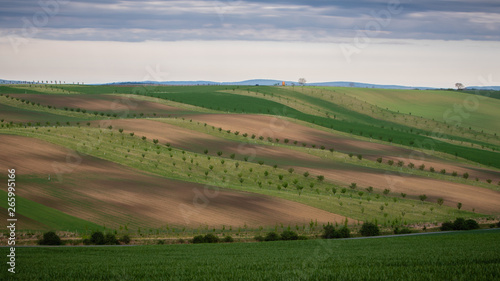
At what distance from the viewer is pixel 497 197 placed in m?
62.9

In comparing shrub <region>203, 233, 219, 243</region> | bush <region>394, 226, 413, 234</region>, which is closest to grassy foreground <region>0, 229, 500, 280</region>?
shrub <region>203, 233, 219, 243</region>

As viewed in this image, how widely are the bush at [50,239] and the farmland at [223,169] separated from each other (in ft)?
8.69

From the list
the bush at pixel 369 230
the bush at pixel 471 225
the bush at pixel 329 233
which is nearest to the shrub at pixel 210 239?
the bush at pixel 329 233

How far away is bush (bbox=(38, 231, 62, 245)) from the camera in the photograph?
36.0 metres

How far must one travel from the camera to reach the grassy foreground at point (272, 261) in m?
21.7

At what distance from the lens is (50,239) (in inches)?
1420

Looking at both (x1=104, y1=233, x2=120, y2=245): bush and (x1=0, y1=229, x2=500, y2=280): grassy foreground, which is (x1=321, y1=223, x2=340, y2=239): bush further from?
(x1=104, y1=233, x2=120, y2=245): bush

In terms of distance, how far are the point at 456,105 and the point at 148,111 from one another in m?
94.0

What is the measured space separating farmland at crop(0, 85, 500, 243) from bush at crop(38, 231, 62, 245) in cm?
265

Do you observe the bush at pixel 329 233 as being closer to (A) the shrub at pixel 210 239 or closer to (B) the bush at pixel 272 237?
(B) the bush at pixel 272 237

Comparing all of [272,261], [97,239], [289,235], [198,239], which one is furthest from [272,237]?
[272,261]

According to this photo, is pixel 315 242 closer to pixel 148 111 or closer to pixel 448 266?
pixel 448 266

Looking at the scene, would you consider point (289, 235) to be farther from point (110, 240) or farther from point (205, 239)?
point (110, 240)

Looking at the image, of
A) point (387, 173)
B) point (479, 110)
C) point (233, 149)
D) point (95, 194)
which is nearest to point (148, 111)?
point (233, 149)
